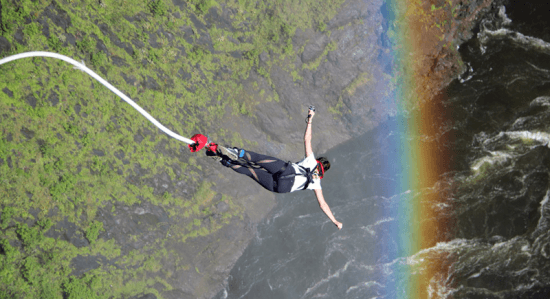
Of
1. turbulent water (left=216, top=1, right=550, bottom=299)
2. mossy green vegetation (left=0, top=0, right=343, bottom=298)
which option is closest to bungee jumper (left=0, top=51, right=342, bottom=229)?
mossy green vegetation (left=0, top=0, right=343, bottom=298)

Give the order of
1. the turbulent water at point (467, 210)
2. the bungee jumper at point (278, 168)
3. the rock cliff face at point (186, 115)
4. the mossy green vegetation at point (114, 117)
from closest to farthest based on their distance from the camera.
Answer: the bungee jumper at point (278, 168) < the mossy green vegetation at point (114, 117) < the rock cliff face at point (186, 115) < the turbulent water at point (467, 210)

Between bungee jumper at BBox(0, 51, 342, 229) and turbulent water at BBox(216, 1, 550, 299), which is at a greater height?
turbulent water at BBox(216, 1, 550, 299)

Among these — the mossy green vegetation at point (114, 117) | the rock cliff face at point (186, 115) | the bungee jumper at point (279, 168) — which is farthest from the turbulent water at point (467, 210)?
the bungee jumper at point (279, 168)

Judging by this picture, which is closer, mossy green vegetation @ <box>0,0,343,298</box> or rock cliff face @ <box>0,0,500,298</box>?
mossy green vegetation @ <box>0,0,343,298</box>

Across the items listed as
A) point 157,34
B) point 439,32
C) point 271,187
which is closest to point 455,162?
point 439,32

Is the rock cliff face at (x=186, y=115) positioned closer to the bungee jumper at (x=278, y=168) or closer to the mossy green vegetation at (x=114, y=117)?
the mossy green vegetation at (x=114, y=117)

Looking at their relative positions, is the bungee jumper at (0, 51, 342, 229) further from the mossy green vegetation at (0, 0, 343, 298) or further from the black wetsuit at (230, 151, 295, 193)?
the mossy green vegetation at (0, 0, 343, 298)
